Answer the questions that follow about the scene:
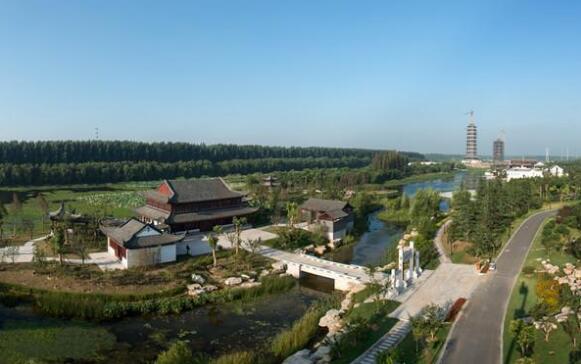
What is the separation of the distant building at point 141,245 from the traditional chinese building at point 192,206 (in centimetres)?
555

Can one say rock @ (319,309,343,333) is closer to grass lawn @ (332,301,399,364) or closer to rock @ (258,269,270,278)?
grass lawn @ (332,301,399,364)

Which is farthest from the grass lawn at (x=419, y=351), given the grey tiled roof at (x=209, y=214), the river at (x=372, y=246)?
the grey tiled roof at (x=209, y=214)

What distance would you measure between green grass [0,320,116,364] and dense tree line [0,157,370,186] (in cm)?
7034

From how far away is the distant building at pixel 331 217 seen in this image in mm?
43781

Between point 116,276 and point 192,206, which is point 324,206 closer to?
point 192,206

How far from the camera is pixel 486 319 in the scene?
883 inches

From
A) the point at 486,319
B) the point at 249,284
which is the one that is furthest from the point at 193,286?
the point at 486,319

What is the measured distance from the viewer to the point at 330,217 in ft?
144

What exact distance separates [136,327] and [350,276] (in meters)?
14.4

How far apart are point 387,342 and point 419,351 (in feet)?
5.87

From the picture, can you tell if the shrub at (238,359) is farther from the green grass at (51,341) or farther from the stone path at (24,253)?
the stone path at (24,253)

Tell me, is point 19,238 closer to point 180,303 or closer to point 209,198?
point 209,198

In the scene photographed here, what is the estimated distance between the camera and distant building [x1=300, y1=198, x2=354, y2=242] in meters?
43.8

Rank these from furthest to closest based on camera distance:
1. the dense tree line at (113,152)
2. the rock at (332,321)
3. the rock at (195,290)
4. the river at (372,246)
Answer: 1. the dense tree line at (113,152)
2. the river at (372,246)
3. the rock at (195,290)
4. the rock at (332,321)
